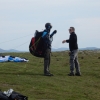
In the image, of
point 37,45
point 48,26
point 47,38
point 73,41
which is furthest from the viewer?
point 73,41

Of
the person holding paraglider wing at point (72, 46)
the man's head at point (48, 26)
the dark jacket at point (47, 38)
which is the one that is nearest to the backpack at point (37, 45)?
the dark jacket at point (47, 38)

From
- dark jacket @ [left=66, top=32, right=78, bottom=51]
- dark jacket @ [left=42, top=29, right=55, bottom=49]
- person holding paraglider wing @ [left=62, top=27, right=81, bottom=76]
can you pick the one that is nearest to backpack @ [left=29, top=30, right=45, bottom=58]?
dark jacket @ [left=42, top=29, right=55, bottom=49]

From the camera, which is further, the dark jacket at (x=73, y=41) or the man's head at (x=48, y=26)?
the dark jacket at (x=73, y=41)

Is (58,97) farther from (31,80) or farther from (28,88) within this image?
(31,80)

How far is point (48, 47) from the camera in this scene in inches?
637

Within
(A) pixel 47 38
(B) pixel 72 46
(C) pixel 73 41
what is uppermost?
(A) pixel 47 38

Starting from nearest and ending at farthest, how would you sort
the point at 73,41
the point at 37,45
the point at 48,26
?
the point at 48,26, the point at 37,45, the point at 73,41

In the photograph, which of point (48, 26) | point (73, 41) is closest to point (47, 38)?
point (48, 26)

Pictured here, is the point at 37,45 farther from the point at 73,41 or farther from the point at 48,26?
the point at 73,41

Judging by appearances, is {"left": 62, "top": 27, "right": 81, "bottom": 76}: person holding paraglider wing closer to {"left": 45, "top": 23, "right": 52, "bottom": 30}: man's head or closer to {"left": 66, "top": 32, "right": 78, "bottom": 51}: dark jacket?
{"left": 66, "top": 32, "right": 78, "bottom": 51}: dark jacket

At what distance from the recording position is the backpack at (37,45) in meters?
15.8

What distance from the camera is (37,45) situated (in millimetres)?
16000

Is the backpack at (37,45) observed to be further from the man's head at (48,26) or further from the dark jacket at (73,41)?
the dark jacket at (73,41)

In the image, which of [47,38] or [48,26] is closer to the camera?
[48,26]
